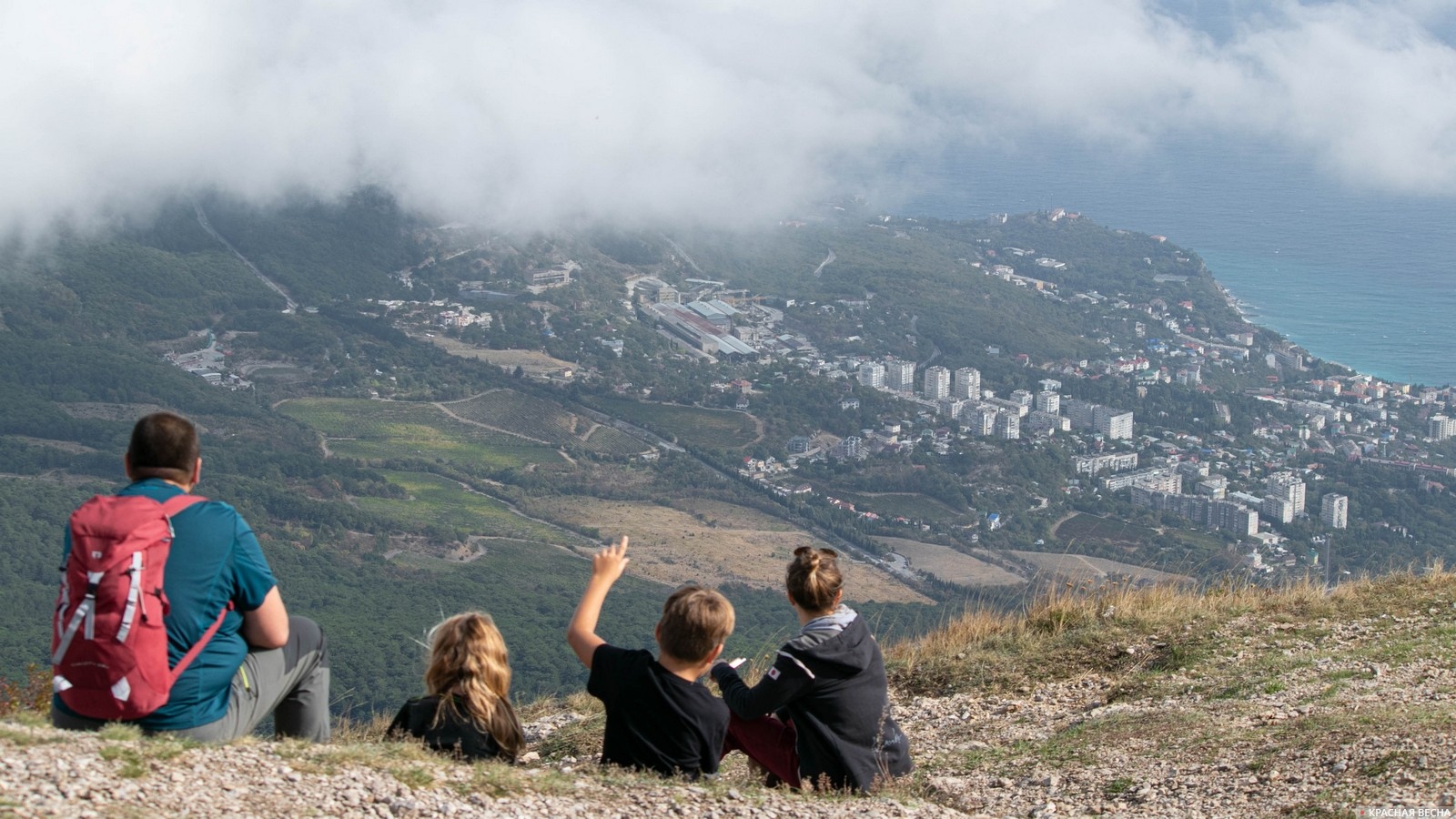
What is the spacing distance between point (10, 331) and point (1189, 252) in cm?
6856

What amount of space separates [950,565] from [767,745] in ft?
108

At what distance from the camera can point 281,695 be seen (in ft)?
15.2

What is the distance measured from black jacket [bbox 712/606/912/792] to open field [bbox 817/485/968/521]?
122 feet

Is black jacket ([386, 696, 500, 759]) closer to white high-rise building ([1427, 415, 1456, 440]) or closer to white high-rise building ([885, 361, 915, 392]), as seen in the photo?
white high-rise building ([1427, 415, 1456, 440])

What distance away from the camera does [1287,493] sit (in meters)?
37.9

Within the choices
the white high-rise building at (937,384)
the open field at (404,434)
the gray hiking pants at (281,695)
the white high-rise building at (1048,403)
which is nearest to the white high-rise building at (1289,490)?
the white high-rise building at (1048,403)

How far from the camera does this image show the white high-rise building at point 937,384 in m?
56.7

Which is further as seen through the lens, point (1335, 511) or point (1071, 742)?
point (1335, 511)

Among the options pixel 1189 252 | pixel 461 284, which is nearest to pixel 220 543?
pixel 461 284

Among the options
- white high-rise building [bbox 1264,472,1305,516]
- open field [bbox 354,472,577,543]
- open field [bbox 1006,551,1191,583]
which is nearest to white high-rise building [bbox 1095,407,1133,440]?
white high-rise building [bbox 1264,472,1305,516]

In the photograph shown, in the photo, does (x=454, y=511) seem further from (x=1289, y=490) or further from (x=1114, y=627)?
(x=1114, y=627)

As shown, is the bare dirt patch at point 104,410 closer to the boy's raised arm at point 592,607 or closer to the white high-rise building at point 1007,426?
the white high-rise building at point 1007,426

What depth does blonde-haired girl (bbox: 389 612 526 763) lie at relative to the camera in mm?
4621

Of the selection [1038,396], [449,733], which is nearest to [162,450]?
[449,733]
